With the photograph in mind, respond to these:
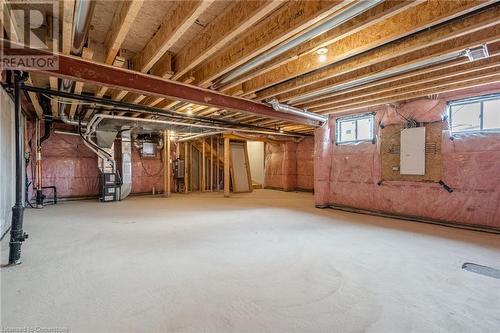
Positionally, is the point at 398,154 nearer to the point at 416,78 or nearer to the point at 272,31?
the point at 416,78

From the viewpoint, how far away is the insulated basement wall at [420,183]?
391 centimetres

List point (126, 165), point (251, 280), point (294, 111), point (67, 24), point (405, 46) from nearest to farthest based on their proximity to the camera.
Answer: point (67, 24) < point (251, 280) < point (405, 46) < point (294, 111) < point (126, 165)

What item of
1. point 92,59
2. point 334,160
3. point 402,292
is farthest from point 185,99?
point 334,160

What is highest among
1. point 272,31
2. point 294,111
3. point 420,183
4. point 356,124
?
point 272,31

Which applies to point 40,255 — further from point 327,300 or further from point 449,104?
point 449,104

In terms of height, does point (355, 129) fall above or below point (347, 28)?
below

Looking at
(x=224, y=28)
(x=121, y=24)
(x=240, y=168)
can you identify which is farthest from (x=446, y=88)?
(x=240, y=168)

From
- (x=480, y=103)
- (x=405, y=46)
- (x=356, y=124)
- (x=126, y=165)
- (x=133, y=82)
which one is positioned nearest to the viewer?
(x=405, y=46)

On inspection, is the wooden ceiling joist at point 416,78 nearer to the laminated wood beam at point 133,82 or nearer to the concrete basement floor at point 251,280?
the laminated wood beam at point 133,82

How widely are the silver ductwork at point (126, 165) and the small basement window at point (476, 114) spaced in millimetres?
7618

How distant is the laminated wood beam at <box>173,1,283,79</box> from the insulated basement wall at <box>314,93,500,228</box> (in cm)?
397

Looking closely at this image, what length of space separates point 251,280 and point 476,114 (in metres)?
4.53

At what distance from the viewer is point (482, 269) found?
8.03ft

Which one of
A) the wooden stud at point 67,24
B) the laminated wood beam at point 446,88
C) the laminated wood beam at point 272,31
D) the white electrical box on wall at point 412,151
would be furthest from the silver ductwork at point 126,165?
the white electrical box on wall at point 412,151
